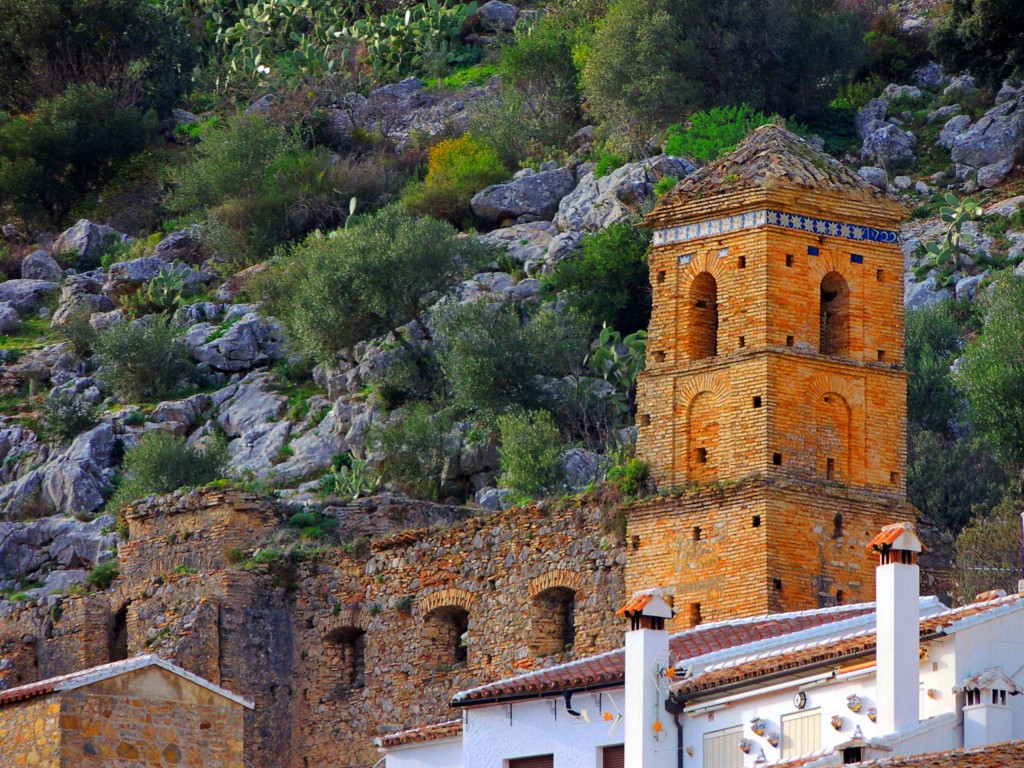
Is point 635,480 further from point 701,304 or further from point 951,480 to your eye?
point 951,480

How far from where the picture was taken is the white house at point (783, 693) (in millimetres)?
29578

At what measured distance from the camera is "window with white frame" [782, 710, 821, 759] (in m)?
31.0

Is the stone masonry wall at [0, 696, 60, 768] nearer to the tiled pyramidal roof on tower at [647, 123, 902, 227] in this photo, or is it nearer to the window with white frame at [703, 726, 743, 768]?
the window with white frame at [703, 726, 743, 768]

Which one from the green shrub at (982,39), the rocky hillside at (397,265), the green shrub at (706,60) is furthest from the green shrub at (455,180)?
the green shrub at (982,39)

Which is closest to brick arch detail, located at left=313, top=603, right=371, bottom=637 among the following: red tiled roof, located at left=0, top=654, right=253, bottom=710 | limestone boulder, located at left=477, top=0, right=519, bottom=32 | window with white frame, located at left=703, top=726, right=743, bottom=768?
red tiled roof, located at left=0, top=654, right=253, bottom=710

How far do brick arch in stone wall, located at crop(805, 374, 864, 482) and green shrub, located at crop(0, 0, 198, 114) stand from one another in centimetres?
4663

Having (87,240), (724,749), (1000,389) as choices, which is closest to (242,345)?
(87,240)

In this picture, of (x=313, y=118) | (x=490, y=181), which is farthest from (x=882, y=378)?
(x=313, y=118)

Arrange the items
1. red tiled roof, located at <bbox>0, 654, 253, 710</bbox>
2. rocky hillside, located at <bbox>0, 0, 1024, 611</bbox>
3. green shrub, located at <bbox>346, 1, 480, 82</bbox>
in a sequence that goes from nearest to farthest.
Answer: red tiled roof, located at <bbox>0, 654, 253, 710</bbox> → rocky hillside, located at <bbox>0, 0, 1024, 611</bbox> → green shrub, located at <bbox>346, 1, 480, 82</bbox>

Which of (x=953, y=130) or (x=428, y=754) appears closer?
(x=428, y=754)

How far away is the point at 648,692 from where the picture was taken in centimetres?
3194

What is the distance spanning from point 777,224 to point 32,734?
1405 centimetres

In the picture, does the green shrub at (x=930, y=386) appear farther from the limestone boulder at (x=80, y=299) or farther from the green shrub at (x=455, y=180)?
the limestone boulder at (x=80, y=299)

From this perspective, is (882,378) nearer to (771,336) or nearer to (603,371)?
(771,336)
